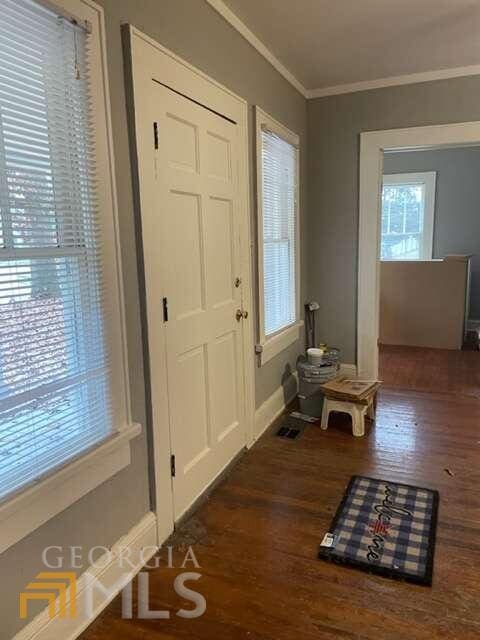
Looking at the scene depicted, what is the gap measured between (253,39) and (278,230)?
46.5 inches

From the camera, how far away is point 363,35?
2771 mm

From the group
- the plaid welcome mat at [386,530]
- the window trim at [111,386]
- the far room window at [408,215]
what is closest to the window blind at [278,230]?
the plaid welcome mat at [386,530]

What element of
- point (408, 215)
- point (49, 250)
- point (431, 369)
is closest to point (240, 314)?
point (49, 250)

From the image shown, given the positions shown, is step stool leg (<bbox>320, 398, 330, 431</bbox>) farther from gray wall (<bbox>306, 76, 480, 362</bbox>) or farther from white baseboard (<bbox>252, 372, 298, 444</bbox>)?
gray wall (<bbox>306, 76, 480, 362</bbox>)

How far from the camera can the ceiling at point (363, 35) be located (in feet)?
7.95

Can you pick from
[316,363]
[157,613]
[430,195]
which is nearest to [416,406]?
[316,363]

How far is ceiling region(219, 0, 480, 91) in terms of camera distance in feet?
7.95

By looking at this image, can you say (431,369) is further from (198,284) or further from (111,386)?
(111,386)

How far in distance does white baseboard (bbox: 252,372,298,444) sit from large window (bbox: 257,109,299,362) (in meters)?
0.44

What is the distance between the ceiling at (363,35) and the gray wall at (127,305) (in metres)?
0.30

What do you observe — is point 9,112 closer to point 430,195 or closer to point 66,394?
point 66,394

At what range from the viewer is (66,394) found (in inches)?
59.1

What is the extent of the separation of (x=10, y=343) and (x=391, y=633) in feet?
5.03

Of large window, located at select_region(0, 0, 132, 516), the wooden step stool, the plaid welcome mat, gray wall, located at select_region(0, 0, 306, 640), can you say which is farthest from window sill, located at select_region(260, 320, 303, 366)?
large window, located at select_region(0, 0, 132, 516)
